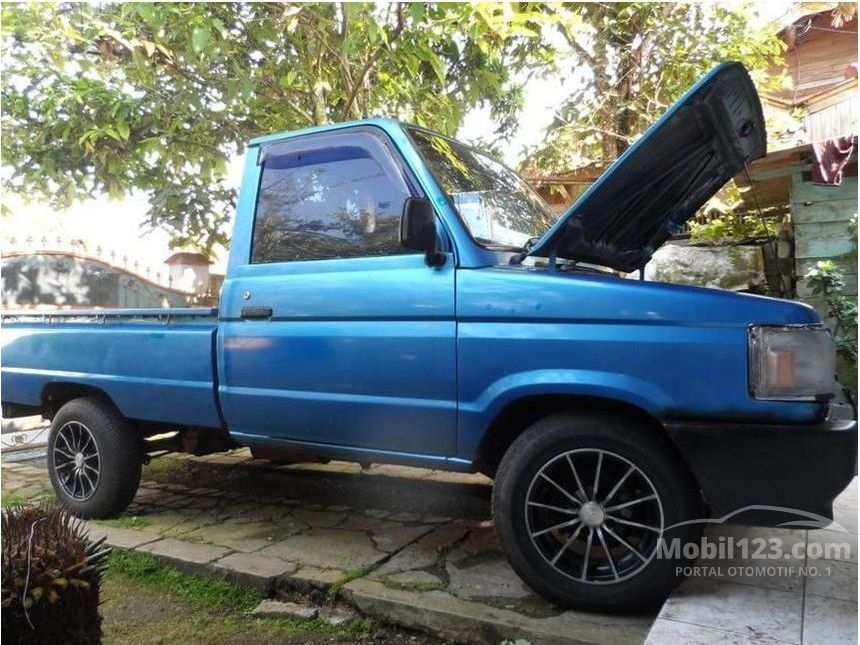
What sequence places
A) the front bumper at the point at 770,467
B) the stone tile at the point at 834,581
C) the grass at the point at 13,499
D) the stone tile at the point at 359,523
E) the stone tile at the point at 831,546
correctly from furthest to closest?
the grass at the point at 13,499, the stone tile at the point at 359,523, the stone tile at the point at 831,546, the stone tile at the point at 834,581, the front bumper at the point at 770,467

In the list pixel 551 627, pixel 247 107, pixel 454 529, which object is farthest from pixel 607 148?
pixel 551 627

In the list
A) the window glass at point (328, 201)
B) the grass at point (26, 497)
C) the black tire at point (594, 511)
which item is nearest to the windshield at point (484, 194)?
the window glass at point (328, 201)

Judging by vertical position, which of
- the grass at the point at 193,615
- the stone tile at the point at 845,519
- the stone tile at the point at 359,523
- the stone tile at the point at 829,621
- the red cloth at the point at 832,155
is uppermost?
the red cloth at the point at 832,155

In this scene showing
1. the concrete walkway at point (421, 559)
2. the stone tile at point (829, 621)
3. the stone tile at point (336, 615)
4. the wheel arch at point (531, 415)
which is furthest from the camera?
the stone tile at point (336, 615)

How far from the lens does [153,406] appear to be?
379 centimetres

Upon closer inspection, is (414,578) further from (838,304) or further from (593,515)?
(838,304)

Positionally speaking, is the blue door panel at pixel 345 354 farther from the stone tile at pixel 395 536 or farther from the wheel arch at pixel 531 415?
the stone tile at pixel 395 536

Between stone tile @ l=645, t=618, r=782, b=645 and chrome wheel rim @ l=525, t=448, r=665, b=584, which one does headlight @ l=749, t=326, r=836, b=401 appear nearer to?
chrome wheel rim @ l=525, t=448, r=665, b=584

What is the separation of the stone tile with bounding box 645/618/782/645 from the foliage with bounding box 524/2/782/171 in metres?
7.12

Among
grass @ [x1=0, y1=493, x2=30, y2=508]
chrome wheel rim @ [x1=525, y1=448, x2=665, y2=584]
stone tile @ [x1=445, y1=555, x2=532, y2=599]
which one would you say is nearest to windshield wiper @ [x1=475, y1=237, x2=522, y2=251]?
chrome wheel rim @ [x1=525, y1=448, x2=665, y2=584]

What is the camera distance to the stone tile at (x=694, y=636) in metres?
2.11

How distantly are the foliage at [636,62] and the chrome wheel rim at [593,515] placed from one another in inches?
258

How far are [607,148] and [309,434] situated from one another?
7200mm

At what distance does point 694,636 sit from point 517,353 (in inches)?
47.2
